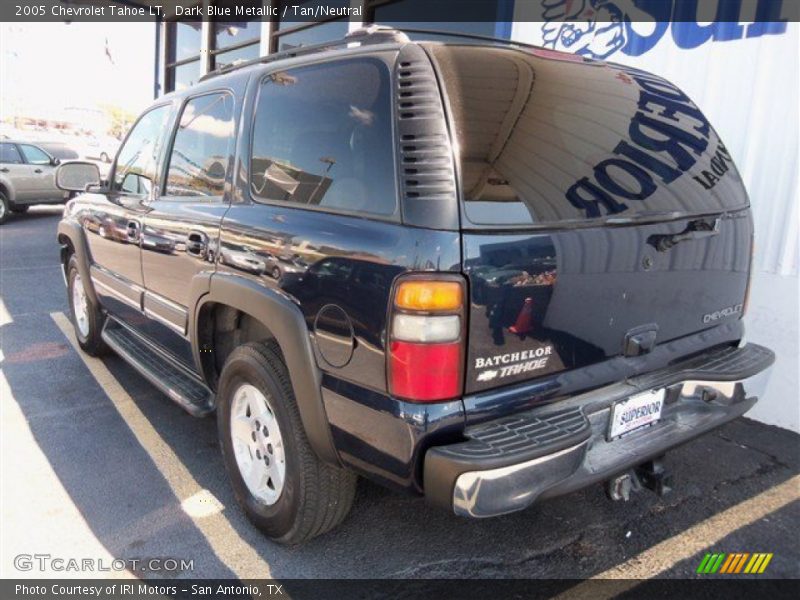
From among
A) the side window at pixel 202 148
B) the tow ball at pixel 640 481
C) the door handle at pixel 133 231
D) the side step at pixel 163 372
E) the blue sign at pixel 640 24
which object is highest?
the blue sign at pixel 640 24

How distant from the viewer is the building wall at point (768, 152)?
3.72 metres

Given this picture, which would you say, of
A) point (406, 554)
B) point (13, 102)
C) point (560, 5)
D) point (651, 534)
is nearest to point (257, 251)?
point (406, 554)

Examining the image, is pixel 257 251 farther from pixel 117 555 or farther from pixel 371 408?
pixel 117 555

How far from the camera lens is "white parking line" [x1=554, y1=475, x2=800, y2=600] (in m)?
2.35

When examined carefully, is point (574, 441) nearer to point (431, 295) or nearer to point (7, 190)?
point (431, 295)

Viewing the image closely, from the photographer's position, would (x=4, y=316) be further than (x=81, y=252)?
Yes

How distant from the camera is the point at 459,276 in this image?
1804 mm

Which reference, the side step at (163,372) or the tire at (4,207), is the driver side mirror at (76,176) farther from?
the tire at (4,207)

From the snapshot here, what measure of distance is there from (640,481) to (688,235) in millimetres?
1050

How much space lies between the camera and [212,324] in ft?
9.56

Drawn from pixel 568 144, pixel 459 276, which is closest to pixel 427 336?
pixel 459 276

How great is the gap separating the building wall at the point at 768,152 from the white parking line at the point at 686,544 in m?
0.99

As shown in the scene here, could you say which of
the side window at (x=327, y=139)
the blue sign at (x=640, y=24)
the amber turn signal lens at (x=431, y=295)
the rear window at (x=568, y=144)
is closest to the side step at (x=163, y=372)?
the side window at (x=327, y=139)

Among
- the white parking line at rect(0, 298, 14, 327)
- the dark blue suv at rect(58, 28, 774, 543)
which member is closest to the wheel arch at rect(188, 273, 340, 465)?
the dark blue suv at rect(58, 28, 774, 543)
